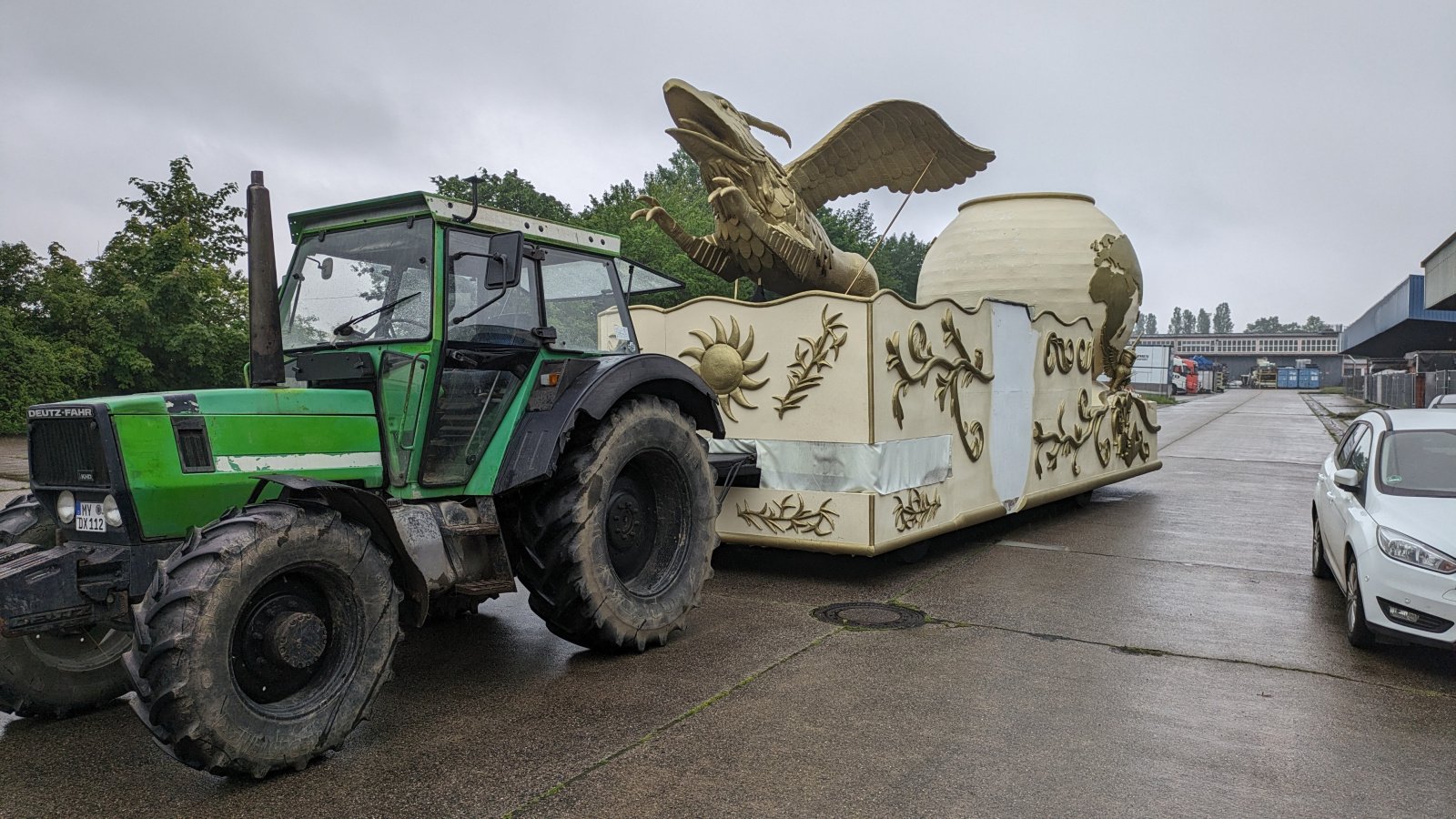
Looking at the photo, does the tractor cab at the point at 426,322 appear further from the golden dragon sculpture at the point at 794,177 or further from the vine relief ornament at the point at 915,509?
the vine relief ornament at the point at 915,509

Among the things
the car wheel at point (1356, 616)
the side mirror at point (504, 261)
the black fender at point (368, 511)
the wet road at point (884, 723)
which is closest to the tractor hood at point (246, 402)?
the black fender at point (368, 511)

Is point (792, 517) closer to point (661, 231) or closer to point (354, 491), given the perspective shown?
point (354, 491)

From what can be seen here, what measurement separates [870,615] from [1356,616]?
280cm

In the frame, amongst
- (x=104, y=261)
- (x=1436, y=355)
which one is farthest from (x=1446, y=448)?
(x=1436, y=355)

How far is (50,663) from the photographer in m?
3.96

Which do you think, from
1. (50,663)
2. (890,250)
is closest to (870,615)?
(50,663)

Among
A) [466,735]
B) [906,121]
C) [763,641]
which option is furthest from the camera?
[906,121]

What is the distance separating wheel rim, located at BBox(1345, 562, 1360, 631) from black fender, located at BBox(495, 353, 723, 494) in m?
3.92

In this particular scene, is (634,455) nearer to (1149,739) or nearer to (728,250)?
(1149,739)

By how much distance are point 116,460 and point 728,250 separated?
18.2ft

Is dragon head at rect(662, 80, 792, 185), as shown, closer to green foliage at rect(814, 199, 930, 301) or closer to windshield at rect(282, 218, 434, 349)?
windshield at rect(282, 218, 434, 349)

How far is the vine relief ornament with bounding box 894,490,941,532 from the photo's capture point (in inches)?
278

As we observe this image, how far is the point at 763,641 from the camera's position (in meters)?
5.46

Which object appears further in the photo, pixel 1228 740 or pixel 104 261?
pixel 104 261
